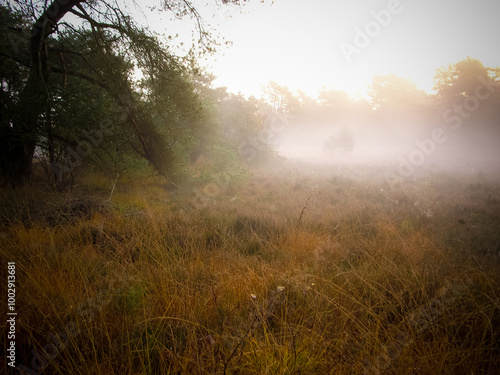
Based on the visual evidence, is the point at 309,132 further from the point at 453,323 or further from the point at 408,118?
the point at 453,323

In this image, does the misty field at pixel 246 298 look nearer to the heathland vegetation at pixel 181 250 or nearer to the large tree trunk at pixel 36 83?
the heathland vegetation at pixel 181 250

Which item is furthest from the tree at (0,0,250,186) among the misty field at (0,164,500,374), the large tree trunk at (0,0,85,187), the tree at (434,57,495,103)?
the tree at (434,57,495,103)

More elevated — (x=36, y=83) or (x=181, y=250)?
(x=36, y=83)

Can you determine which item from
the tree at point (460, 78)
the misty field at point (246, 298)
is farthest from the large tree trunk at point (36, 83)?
the tree at point (460, 78)

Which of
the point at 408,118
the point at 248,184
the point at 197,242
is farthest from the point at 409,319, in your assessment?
the point at 408,118

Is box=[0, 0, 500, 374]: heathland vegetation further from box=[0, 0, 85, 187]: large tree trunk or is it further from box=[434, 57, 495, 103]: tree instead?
box=[434, 57, 495, 103]: tree

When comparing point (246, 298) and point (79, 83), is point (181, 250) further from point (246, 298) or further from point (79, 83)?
point (79, 83)

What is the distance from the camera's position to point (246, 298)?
6.49ft

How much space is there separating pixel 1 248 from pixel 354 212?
7075 mm

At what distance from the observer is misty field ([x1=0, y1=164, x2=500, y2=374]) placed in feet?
4.36

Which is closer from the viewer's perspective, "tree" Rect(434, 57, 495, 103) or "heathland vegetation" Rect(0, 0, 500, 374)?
"heathland vegetation" Rect(0, 0, 500, 374)

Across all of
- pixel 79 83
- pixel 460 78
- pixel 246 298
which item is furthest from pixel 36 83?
pixel 460 78

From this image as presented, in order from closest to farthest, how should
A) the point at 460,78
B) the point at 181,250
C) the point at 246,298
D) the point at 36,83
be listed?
the point at 246,298 < the point at 181,250 < the point at 36,83 < the point at 460,78

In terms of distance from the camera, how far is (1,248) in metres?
2.48
